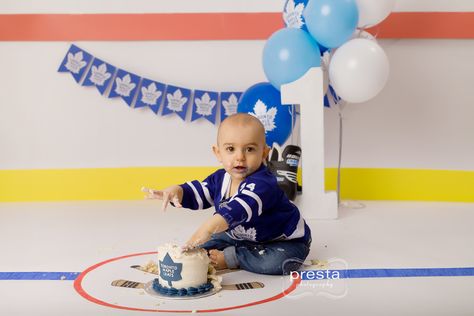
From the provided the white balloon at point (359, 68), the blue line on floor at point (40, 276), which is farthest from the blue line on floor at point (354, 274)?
the white balloon at point (359, 68)

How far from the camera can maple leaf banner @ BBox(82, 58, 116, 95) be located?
3.67m

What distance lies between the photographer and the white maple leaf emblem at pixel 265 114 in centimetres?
322

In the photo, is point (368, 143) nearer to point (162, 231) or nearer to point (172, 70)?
point (172, 70)

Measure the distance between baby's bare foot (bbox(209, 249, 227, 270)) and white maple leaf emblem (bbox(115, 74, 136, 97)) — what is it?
172 cm

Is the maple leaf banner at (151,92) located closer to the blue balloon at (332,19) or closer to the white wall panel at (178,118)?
the white wall panel at (178,118)

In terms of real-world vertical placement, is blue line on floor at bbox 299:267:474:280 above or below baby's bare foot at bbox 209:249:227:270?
below

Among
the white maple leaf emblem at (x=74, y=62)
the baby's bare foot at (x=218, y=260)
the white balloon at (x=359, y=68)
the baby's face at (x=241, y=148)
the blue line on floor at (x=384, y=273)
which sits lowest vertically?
the blue line on floor at (x=384, y=273)

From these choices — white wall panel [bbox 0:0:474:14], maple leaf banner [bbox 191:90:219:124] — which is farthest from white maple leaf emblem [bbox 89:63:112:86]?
maple leaf banner [bbox 191:90:219:124]

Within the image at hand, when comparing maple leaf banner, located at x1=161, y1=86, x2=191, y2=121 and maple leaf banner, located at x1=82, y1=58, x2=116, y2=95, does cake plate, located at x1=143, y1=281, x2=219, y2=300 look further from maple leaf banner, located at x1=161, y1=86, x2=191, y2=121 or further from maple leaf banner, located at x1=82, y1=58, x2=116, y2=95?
maple leaf banner, located at x1=82, y1=58, x2=116, y2=95

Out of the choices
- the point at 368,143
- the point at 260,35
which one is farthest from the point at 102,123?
the point at 368,143

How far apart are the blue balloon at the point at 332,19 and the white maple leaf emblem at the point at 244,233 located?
119 cm

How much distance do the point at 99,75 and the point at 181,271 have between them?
2.03m

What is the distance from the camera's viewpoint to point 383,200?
3.70 meters

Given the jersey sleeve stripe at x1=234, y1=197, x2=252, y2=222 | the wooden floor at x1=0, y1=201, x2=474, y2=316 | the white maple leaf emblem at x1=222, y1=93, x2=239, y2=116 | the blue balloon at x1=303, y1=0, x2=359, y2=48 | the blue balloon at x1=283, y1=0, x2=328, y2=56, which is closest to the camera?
the wooden floor at x1=0, y1=201, x2=474, y2=316
